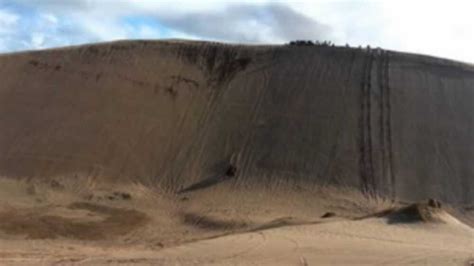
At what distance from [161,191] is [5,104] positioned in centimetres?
950

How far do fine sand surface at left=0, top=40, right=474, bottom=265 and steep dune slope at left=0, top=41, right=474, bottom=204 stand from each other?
8 cm

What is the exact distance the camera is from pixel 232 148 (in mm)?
34406

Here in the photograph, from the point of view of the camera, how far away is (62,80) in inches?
1535

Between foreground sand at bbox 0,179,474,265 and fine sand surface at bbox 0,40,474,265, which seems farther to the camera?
fine sand surface at bbox 0,40,474,265

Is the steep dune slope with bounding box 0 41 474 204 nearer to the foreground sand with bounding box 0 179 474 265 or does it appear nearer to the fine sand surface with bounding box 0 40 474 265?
the fine sand surface with bounding box 0 40 474 265

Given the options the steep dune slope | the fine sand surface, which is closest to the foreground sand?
the fine sand surface

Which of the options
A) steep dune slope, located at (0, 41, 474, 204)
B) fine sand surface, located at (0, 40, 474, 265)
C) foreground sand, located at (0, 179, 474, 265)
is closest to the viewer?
foreground sand, located at (0, 179, 474, 265)

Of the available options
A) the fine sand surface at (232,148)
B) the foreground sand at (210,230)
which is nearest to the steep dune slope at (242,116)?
the fine sand surface at (232,148)

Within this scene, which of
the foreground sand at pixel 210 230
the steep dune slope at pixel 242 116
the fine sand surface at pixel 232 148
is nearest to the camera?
the foreground sand at pixel 210 230

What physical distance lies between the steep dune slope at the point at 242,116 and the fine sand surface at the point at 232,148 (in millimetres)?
84

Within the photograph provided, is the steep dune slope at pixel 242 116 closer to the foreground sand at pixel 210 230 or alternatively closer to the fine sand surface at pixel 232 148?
the fine sand surface at pixel 232 148

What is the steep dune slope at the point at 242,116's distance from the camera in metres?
32.7

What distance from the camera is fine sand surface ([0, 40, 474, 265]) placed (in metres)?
23.7

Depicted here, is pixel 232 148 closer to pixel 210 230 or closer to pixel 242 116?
pixel 242 116
